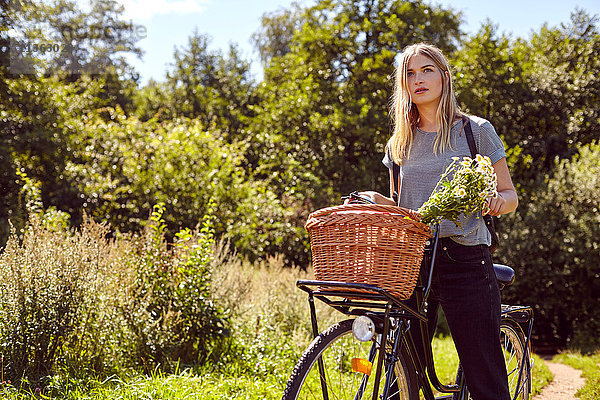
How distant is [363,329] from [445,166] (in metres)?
0.88

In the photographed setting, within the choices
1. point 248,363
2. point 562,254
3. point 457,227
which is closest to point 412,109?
point 457,227

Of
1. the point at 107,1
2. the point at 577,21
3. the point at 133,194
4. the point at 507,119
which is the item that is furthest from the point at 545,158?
the point at 107,1

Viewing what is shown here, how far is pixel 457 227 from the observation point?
2529 mm

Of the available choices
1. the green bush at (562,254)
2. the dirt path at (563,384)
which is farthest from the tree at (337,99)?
the dirt path at (563,384)

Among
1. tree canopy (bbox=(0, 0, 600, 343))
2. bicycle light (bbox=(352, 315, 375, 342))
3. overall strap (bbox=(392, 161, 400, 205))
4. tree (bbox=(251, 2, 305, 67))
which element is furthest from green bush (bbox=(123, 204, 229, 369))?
tree (bbox=(251, 2, 305, 67))

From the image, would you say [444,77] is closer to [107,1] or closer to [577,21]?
[577,21]

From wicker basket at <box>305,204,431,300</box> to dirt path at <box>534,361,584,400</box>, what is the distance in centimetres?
398

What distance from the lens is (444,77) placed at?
2693 millimetres

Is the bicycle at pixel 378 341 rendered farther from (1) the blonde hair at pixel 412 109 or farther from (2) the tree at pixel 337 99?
(2) the tree at pixel 337 99

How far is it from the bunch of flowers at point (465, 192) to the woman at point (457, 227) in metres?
0.27

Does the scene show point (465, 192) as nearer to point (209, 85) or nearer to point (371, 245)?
point (371, 245)

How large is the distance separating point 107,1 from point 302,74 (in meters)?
14.1

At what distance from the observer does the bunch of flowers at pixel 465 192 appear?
2.14 m

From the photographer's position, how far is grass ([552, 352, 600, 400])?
5188 mm
